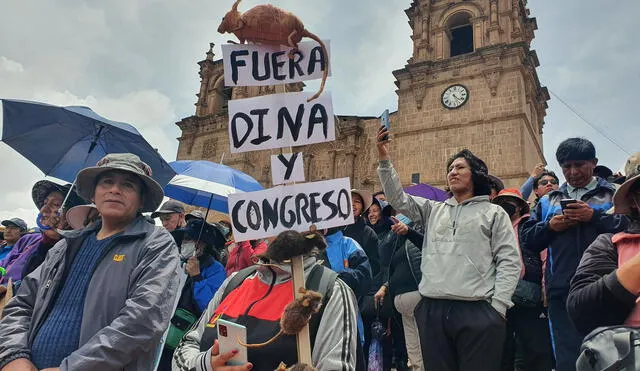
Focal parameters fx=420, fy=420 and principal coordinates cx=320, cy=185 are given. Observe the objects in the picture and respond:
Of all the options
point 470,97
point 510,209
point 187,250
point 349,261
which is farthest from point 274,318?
point 470,97

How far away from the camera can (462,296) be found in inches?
110

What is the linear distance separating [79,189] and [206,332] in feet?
4.53

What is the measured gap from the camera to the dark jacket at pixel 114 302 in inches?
79.4

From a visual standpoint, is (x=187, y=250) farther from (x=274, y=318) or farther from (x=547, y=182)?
(x=547, y=182)

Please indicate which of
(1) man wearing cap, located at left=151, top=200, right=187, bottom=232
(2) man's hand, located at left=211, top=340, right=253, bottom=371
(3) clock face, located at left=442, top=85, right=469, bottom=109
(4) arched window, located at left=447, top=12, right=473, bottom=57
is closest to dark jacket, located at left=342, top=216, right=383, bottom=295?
(1) man wearing cap, located at left=151, top=200, right=187, bottom=232

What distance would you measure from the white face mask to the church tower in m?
11.4

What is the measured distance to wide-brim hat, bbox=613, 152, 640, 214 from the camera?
6.29 feet

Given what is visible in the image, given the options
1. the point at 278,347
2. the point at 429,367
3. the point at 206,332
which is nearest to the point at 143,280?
the point at 206,332

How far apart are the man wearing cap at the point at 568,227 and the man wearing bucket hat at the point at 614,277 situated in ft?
2.91

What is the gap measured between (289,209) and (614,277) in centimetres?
150

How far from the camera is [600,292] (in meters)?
1.72

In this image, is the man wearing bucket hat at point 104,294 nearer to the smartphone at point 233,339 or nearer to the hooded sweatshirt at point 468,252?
the smartphone at point 233,339

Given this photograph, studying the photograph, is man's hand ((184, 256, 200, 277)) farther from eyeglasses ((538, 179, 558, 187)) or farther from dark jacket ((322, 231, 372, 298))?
eyeglasses ((538, 179, 558, 187))

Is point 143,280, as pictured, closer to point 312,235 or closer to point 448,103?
point 312,235
